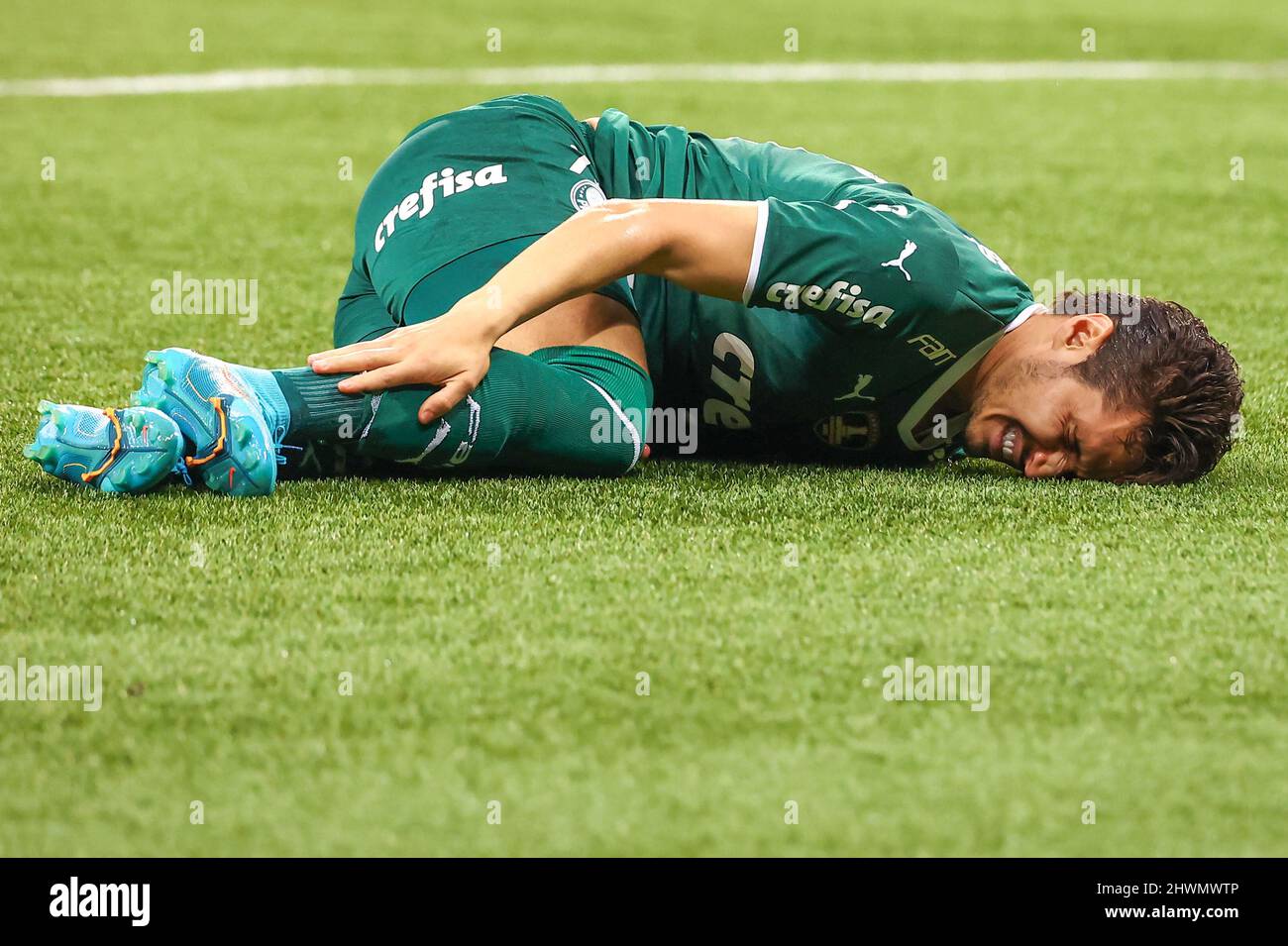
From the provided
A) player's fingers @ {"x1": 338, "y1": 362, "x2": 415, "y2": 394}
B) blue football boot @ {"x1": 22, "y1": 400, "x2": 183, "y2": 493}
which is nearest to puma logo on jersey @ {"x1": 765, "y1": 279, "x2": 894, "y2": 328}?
player's fingers @ {"x1": 338, "y1": 362, "x2": 415, "y2": 394}

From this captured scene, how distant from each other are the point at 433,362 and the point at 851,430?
0.72 m

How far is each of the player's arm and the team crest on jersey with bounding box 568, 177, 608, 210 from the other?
0.37 meters

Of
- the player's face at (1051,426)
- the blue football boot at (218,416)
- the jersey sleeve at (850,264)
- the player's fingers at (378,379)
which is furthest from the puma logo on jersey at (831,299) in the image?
the blue football boot at (218,416)

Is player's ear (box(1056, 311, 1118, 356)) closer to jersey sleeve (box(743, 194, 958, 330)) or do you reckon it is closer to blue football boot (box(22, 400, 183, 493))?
jersey sleeve (box(743, 194, 958, 330))

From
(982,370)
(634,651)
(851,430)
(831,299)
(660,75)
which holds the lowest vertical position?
(634,651)

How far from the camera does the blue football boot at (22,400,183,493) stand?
2.27 metres

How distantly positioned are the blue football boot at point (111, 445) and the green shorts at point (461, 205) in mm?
465

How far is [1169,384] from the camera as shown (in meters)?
2.40

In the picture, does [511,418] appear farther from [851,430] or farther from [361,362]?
[851,430]
